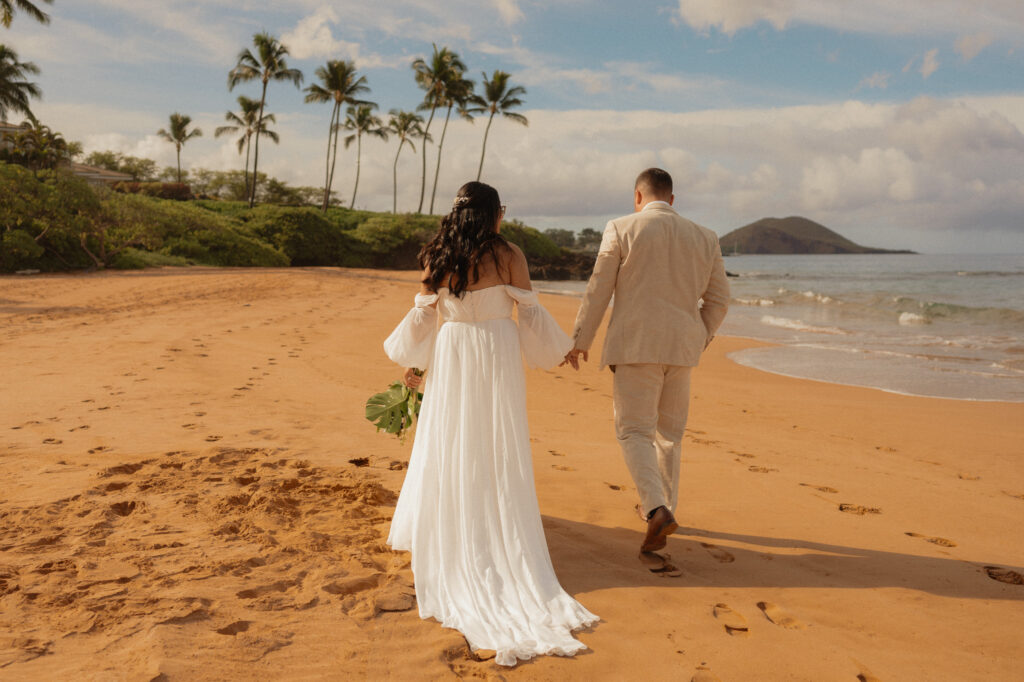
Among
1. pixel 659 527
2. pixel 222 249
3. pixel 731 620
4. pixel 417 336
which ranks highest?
pixel 222 249

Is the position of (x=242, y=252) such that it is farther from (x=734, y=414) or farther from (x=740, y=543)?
(x=740, y=543)

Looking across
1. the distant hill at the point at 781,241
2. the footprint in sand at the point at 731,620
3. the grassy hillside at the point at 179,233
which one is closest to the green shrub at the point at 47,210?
the grassy hillside at the point at 179,233

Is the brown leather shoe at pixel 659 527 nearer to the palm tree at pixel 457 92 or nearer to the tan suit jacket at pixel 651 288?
the tan suit jacket at pixel 651 288

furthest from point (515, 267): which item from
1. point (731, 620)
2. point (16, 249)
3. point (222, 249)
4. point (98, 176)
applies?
point (98, 176)

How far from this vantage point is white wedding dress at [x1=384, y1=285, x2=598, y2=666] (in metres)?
3.06

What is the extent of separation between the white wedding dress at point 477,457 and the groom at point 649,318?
45cm

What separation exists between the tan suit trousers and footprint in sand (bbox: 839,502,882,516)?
5.08ft

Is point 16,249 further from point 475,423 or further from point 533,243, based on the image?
point 533,243

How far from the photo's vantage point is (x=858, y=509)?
4641 mm

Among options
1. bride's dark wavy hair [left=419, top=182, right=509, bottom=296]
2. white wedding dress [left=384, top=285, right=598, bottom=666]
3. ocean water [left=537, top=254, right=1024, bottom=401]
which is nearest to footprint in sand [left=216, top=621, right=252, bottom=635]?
white wedding dress [left=384, top=285, right=598, bottom=666]

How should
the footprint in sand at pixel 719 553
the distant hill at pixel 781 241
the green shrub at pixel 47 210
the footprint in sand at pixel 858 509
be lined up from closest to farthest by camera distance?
the footprint in sand at pixel 719 553
the footprint in sand at pixel 858 509
the green shrub at pixel 47 210
the distant hill at pixel 781 241

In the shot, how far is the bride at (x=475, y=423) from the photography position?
3.10m

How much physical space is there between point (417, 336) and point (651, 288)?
4.25 feet

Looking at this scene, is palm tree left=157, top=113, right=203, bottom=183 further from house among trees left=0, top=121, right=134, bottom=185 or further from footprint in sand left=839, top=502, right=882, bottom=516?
footprint in sand left=839, top=502, right=882, bottom=516
